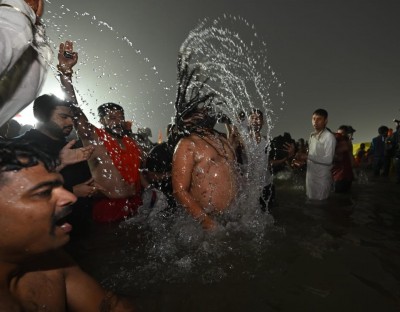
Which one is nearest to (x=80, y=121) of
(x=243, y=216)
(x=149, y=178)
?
(x=149, y=178)

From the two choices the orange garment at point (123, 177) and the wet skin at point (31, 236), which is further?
the orange garment at point (123, 177)

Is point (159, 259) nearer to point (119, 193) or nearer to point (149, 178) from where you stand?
point (119, 193)

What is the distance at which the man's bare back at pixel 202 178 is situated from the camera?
3.09 metres

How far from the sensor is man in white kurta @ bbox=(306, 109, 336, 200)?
595 centimetres

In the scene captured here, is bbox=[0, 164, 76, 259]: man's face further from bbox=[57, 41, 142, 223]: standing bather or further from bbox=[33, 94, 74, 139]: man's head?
bbox=[57, 41, 142, 223]: standing bather

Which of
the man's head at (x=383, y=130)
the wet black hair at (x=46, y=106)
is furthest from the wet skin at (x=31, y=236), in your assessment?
the man's head at (x=383, y=130)

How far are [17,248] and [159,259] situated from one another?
1.75m

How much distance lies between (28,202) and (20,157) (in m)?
0.21

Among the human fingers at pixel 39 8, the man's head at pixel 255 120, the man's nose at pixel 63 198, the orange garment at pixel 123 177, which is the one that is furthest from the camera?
the man's head at pixel 255 120

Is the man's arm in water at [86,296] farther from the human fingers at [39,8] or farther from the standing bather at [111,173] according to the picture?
the standing bather at [111,173]

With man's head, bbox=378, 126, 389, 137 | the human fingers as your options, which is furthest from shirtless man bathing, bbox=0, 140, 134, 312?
man's head, bbox=378, 126, 389, 137

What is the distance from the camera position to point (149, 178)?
4.79 meters

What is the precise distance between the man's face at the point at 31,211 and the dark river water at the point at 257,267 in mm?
1094

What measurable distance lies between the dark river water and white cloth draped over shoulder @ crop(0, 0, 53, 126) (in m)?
1.59
